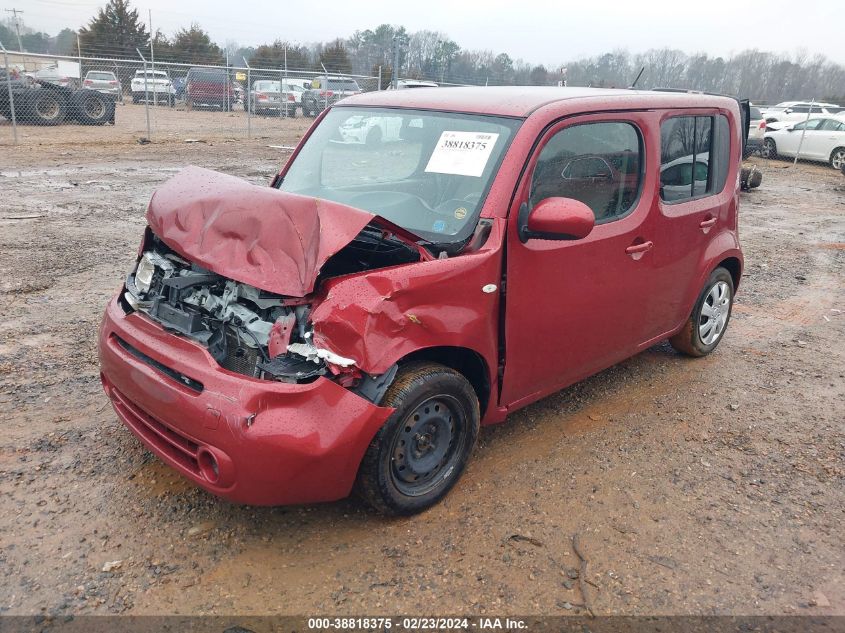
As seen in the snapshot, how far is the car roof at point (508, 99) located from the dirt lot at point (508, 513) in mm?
1840

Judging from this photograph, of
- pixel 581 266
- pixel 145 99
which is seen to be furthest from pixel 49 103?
pixel 581 266

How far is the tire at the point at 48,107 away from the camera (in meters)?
17.8

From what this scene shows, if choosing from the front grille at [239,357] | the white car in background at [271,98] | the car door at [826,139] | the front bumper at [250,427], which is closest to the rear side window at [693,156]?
the front bumper at [250,427]

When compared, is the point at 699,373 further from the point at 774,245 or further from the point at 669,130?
the point at 774,245

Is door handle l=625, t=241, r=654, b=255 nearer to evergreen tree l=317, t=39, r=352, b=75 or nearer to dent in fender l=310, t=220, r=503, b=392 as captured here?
dent in fender l=310, t=220, r=503, b=392

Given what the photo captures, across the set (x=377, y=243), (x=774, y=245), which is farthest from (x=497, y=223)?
(x=774, y=245)

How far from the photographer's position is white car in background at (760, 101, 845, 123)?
24042mm

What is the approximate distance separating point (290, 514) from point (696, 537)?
74.0 inches

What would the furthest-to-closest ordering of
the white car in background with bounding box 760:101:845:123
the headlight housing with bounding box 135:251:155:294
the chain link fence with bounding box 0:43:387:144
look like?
the white car in background with bounding box 760:101:845:123
the chain link fence with bounding box 0:43:387:144
the headlight housing with bounding box 135:251:155:294

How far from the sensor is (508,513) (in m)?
3.11

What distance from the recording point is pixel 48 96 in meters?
17.8

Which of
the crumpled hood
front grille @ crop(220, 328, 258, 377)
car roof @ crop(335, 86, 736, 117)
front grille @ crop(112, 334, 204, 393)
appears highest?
car roof @ crop(335, 86, 736, 117)

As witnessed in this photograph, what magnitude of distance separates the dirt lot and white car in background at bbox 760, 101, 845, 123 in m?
22.4

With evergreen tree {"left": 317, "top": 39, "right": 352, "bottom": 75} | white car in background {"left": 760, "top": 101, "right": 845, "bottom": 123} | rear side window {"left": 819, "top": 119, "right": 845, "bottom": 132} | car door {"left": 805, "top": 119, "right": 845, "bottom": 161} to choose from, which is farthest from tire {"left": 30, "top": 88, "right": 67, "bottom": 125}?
white car in background {"left": 760, "top": 101, "right": 845, "bottom": 123}
